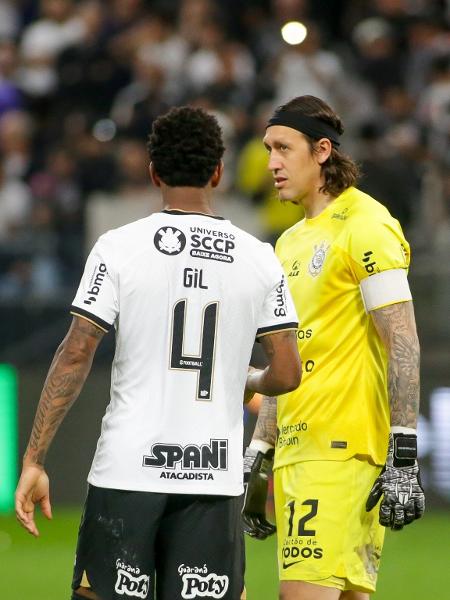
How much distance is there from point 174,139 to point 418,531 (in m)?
7.80

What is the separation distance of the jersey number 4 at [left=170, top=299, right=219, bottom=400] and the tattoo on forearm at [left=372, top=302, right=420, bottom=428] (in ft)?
3.20

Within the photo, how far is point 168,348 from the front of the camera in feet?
14.9

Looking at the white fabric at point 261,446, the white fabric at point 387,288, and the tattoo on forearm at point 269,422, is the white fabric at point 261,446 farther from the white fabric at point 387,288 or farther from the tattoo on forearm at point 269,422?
the white fabric at point 387,288

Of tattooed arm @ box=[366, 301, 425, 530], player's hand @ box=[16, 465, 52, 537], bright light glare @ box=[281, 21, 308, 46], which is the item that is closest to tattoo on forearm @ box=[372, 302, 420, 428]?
tattooed arm @ box=[366, 301, 425, 530]

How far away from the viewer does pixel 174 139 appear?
4.66 m

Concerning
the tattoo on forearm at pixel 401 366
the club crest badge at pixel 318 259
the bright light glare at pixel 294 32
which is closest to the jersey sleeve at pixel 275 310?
the tattoo on forearm at pixel 401 366

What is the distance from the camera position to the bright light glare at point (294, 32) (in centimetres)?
1412

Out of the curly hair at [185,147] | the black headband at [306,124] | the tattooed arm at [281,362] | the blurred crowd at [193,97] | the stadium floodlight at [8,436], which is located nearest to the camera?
the curly hair at [185,147]

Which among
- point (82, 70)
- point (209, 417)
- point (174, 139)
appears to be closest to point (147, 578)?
point (209, 417)

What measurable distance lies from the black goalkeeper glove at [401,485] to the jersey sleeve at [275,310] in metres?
0.76

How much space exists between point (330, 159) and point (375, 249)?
0.61 m

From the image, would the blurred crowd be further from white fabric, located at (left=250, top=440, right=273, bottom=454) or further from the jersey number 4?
the jersey number 4

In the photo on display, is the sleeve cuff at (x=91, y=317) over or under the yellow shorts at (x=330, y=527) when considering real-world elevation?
over

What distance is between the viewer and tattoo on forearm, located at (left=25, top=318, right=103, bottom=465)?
4547mm
